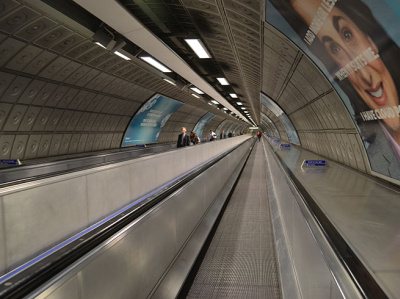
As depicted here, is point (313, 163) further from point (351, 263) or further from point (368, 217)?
point (351, 263)

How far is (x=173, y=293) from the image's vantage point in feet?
9.05

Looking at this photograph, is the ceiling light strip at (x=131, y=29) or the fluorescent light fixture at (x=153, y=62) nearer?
the ceiling light strip at (x=131, y=29)

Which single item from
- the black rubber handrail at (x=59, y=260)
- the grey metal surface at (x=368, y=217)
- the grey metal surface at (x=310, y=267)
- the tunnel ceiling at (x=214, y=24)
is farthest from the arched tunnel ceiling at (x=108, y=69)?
the black rubber handrail at (x=59, y=260)

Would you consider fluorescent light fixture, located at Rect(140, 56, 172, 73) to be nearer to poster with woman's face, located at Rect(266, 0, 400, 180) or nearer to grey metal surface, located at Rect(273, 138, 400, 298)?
poster with woman's face, located at Rect(266, 0, 400, 180)

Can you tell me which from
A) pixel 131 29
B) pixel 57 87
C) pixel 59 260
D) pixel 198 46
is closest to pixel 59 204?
pixel 59 260

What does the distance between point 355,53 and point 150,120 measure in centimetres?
1671

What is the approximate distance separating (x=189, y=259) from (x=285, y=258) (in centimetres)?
123

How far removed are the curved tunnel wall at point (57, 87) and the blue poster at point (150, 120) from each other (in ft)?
4.85

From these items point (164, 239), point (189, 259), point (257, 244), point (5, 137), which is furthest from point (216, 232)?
point (5, 137)

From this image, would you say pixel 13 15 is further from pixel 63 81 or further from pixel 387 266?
pixel 387 266

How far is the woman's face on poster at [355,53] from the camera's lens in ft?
11.4

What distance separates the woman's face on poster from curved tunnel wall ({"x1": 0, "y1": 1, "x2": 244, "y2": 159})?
5.27 m

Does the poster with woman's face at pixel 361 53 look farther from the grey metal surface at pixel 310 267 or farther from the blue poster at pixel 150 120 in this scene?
the blue poster at pixel 150 120

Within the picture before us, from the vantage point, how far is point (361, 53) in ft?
12.0
